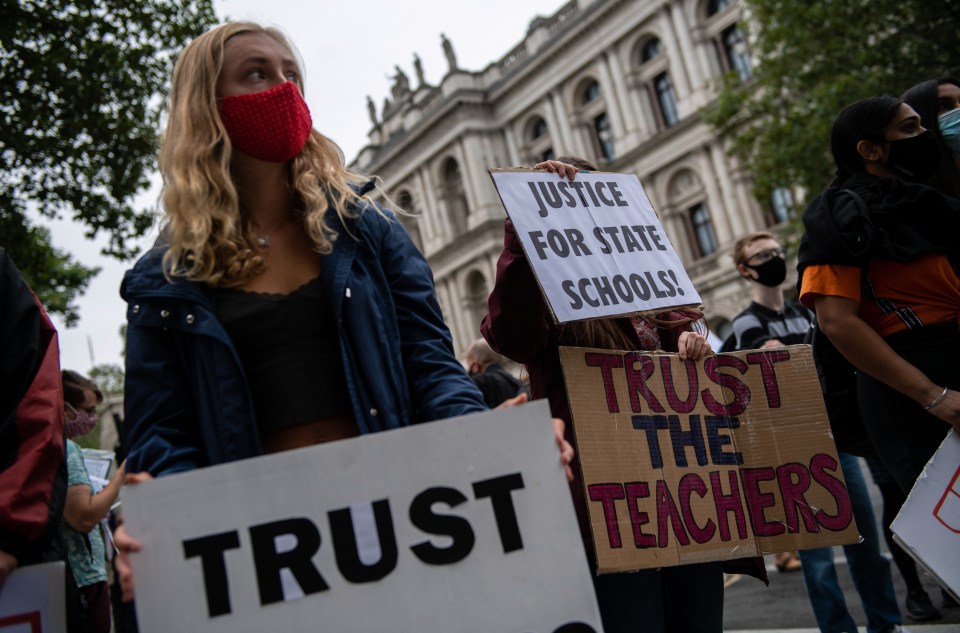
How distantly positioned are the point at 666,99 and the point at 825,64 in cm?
1797

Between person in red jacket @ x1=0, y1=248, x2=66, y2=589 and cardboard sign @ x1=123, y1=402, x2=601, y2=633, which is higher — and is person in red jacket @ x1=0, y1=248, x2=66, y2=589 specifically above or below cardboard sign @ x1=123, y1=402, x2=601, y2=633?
above

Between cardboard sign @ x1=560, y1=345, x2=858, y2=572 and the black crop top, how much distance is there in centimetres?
74

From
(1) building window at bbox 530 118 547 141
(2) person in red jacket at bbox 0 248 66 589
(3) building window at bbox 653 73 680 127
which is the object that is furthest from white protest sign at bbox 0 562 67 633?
(1) building window at bbox 530 118 547 141

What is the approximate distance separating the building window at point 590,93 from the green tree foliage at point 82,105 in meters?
25.8

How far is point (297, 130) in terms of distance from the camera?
2.23 m

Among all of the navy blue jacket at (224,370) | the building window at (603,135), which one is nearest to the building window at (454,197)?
the building window at (603,135)

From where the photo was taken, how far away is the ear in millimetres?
3266

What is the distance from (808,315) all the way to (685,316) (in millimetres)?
2428

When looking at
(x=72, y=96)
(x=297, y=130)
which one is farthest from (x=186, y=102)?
(x=72, y=96)

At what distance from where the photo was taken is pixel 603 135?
Result: 3772cm

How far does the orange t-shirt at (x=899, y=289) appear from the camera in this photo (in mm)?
2988

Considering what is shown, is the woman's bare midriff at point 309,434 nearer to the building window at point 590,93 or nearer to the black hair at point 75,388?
the black hair at point 75,388

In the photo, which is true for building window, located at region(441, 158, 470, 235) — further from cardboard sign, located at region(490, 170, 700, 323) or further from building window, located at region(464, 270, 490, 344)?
cardboard sign, located at region(490, 170, 700, 323)

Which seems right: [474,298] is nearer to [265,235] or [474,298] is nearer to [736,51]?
[736,51]
